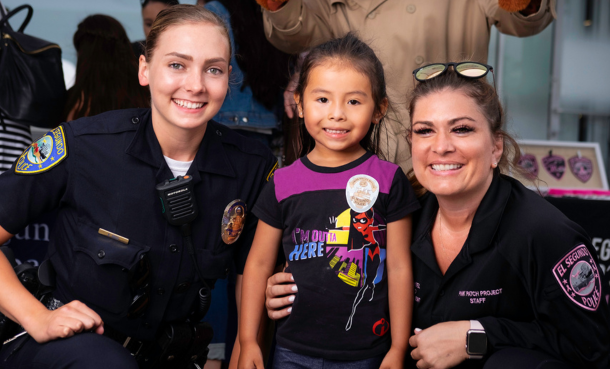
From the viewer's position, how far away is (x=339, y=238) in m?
1.69

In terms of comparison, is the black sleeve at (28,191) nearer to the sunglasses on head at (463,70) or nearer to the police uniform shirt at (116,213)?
the police uniform shirt at (116,213)

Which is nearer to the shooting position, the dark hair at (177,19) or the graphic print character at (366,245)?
the graphic print character at (366,245)

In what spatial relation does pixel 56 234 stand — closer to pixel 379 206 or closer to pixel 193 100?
pixel 193 100

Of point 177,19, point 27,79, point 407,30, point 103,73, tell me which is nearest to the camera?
point 177,19

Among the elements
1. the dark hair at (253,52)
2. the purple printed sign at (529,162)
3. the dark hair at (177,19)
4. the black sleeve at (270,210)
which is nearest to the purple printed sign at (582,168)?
the purple printed sign at (529,162)

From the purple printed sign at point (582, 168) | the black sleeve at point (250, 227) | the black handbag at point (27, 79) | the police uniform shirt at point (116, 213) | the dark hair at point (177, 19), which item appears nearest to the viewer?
the police uniform shirt at point (116, 213)

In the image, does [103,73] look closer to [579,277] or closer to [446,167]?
[446,167]

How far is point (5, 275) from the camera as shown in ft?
5.34

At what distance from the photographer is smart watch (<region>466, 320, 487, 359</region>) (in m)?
1.59

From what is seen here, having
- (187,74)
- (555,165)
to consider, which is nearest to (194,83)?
(187,74)

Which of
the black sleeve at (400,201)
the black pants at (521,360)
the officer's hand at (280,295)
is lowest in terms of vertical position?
the black pants at (521,360)

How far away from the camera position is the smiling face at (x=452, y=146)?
5.38ft

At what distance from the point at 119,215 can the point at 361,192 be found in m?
0.78

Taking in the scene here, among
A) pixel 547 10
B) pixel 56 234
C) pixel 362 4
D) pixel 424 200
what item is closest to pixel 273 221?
pixel 424 200
